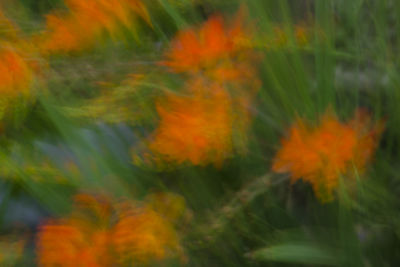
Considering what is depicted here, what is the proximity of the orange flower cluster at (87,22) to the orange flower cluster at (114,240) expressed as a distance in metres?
0.22

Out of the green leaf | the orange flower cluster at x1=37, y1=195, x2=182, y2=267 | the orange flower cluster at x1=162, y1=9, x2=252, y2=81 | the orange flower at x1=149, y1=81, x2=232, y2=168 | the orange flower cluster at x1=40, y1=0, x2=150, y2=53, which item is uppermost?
the orange flower cluster at x1=40, y1=0, x2=150, y2=53

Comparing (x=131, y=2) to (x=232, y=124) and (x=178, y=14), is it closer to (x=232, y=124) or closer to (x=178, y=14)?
(x=178, y=14)

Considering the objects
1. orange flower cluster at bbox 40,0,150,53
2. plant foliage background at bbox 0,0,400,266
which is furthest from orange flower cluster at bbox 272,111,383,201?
orange flower cluster at bbox 40,0,150,53

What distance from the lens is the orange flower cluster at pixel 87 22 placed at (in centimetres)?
70

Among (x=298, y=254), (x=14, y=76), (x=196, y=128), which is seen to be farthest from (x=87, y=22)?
(x=298, y=254)

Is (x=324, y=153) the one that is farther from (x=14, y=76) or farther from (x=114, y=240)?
(x=14, y=76)

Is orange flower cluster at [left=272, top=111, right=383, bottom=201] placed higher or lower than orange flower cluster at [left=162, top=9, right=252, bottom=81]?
lower

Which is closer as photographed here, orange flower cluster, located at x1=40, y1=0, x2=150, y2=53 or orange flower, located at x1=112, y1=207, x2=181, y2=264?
orange flower, located at x1=112, y1=207, x2=181, y2=264

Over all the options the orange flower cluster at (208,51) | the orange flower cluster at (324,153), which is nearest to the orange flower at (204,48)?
the orange flower cluster at (208,51)

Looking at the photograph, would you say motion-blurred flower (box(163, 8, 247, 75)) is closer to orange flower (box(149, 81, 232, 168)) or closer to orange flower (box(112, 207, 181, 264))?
orange flower (box(149, 81, 232, 168))

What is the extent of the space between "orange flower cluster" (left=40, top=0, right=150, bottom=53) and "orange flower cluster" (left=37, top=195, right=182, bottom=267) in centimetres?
22

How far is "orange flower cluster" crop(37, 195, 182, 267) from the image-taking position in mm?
562

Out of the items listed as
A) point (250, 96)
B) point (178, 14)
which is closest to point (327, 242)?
point (250, 96)

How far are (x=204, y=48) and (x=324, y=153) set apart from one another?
0.57ft
